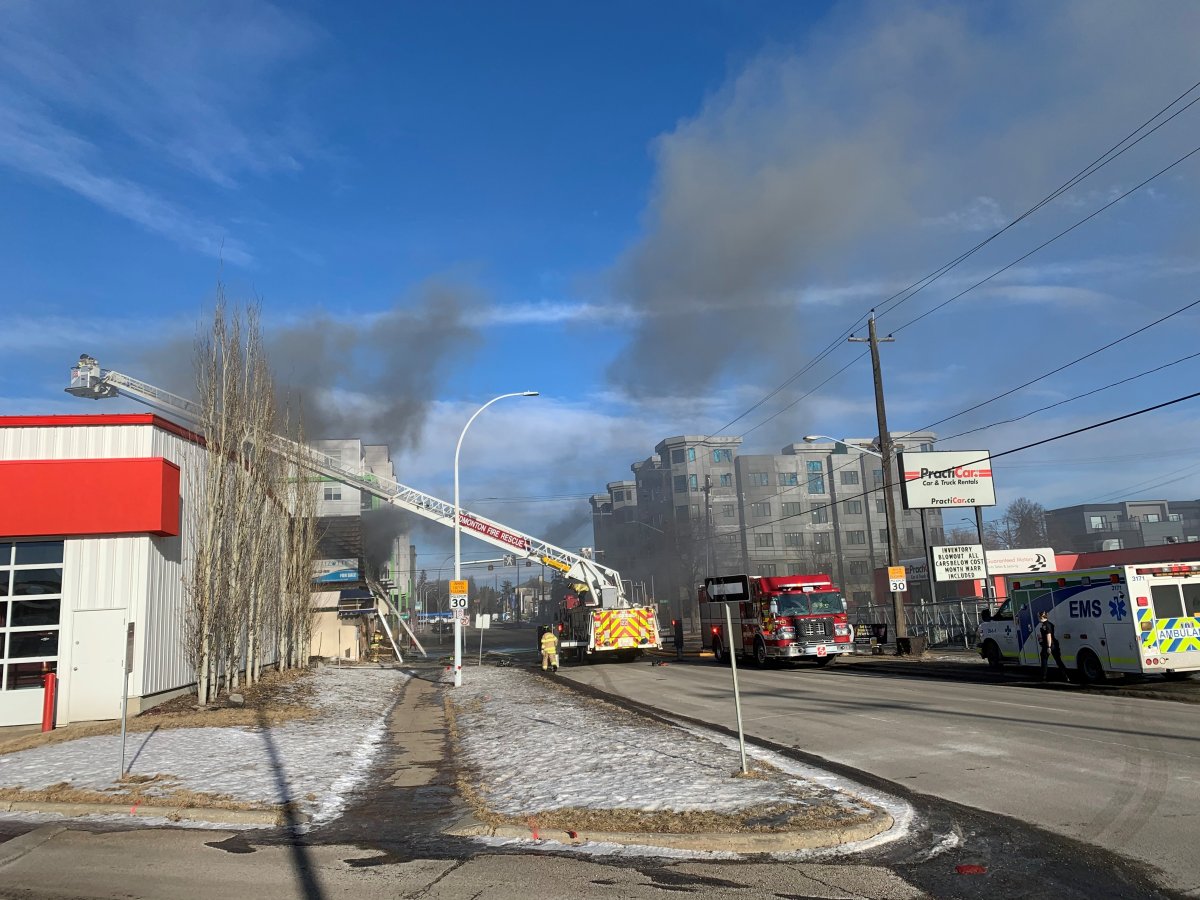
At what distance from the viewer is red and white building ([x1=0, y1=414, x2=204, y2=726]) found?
53.9 ft

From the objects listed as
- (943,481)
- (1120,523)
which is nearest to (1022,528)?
(1120,523)

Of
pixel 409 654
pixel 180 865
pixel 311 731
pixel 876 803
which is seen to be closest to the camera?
pixel 180 865

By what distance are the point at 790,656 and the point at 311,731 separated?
58.4 ft

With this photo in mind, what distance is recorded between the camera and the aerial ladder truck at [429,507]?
35125 millimetres

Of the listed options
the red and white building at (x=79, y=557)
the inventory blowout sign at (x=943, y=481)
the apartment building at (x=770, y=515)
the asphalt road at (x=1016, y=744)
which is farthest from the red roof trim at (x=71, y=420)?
the apartment building at (x=770, y=515)

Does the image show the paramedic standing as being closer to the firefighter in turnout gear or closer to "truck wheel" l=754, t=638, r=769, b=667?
"truck wheel" l=754, t=638, r=769, b=667

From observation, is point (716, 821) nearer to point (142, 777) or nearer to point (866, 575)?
point (142, 777)

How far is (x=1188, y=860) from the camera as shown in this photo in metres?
6.10

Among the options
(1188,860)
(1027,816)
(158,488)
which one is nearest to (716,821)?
(1027,816)

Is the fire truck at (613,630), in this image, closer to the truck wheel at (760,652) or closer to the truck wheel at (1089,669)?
the truck wheel at (760,652)

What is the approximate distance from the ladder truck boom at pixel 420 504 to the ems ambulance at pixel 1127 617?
18.9m

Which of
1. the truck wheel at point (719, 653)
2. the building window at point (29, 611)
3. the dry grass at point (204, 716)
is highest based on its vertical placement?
the building window at point (29, 611)

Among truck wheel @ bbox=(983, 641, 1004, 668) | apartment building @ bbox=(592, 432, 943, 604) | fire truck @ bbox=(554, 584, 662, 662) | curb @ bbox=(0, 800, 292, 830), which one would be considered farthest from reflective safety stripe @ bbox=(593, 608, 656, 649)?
apartment building @ bbox=(592, 432, 943, 604)

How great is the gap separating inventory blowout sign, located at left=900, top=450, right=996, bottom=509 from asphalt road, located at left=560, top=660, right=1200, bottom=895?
68.2ft
